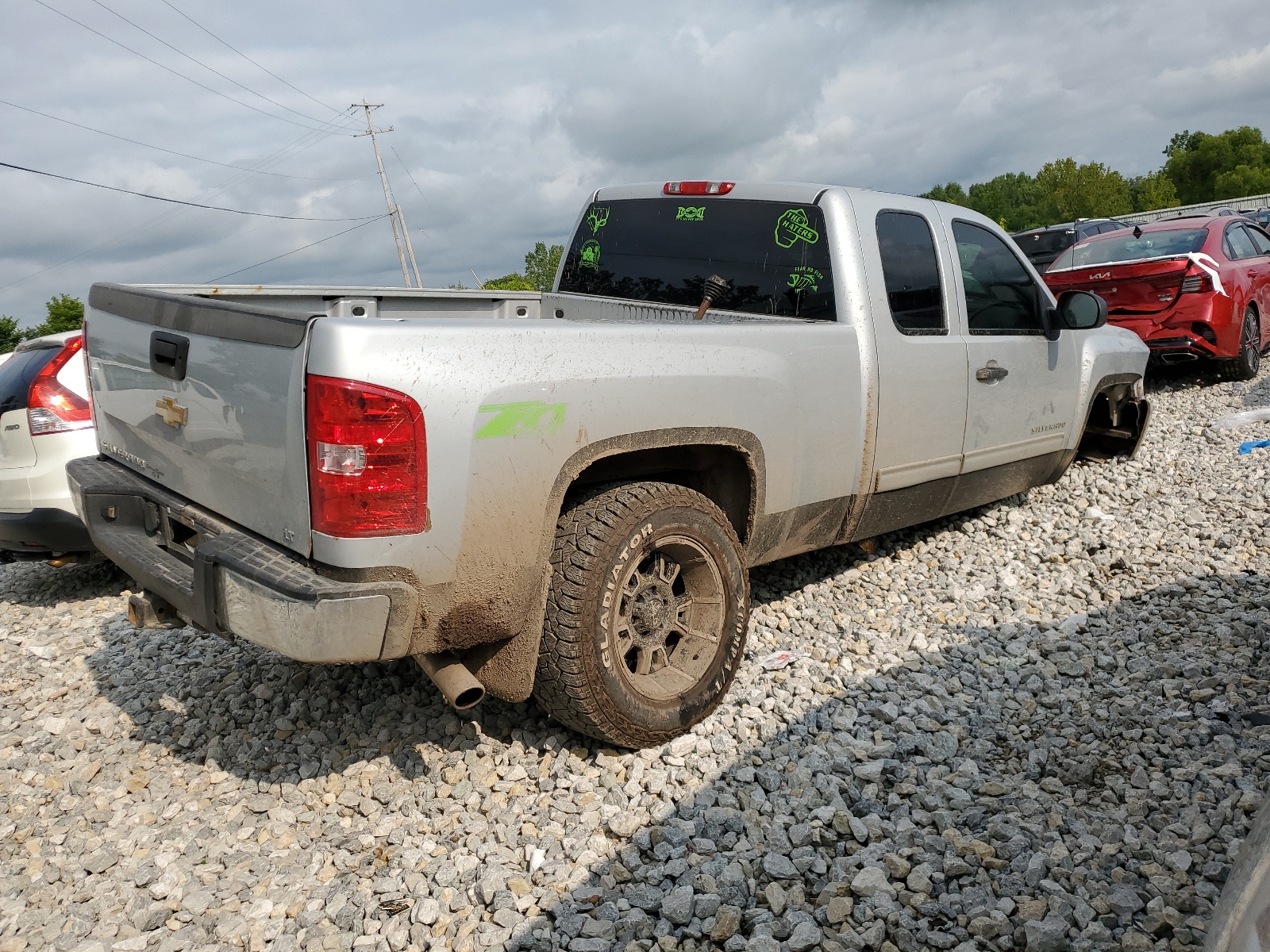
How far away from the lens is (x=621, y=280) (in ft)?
A: 15.5

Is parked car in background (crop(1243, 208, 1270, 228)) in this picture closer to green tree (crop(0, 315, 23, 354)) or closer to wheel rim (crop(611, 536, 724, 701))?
wheel rim (crop(611, 536, 724, 701))

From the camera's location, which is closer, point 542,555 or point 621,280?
point 542,555

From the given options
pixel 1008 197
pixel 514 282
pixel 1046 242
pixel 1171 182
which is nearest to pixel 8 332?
pixel 514 282

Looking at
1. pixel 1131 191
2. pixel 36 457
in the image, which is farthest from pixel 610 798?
Answer: pixel 1131 191

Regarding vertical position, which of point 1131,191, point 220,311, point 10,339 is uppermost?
point 1131,191

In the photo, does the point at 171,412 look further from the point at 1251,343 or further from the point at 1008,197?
the point at 1008,197

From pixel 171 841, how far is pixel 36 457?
297 centimetres

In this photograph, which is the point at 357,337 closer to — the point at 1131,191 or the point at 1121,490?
the point at 1121,490

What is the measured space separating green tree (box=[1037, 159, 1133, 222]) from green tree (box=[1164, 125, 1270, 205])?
1201 cm

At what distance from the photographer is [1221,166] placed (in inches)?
3100

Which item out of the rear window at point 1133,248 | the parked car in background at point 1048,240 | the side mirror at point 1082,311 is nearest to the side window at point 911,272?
the side mirror at point 1082,311

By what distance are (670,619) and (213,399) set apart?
5.62 ft

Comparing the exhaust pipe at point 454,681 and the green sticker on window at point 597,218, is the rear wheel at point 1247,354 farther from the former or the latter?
the exhaust pipe at point 454,681

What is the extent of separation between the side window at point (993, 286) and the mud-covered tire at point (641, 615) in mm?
2052
